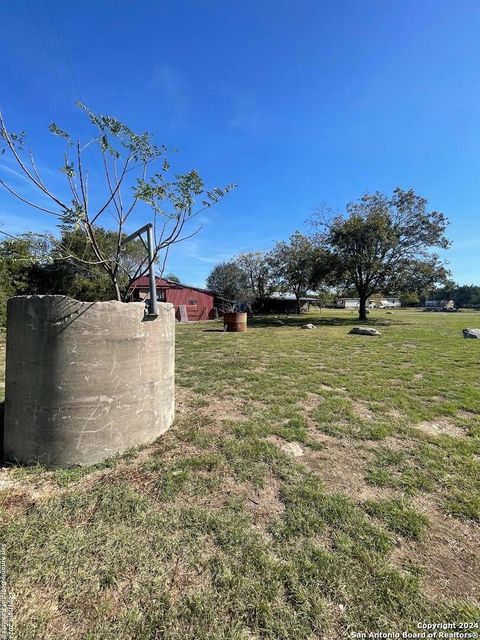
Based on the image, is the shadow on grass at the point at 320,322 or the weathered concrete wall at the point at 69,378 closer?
the weathered concrete wall at the point at 69,378

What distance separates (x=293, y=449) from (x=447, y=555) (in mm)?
1413

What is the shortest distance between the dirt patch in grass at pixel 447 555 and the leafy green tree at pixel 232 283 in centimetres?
3194

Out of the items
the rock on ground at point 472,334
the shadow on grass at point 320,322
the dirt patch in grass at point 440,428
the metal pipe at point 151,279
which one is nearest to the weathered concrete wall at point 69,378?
the metal pipe at point 151,279

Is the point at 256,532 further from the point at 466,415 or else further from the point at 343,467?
the point at 466,415

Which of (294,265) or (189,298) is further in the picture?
(294,265)

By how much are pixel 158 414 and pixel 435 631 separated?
100 inches

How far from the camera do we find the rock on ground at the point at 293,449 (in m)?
2.88

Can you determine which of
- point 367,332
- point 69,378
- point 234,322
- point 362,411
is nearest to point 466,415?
point 362,411

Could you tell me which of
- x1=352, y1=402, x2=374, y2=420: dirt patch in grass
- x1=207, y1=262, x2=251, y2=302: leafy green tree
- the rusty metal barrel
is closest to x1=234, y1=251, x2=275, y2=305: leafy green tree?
x1=207, y1=262, x2=251, y2=302: leafy green tree

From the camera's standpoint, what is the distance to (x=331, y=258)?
2083 centimetres

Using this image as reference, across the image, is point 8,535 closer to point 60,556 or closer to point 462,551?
point 60,556

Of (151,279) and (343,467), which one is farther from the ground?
(151,279)

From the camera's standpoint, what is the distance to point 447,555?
5.73 feet

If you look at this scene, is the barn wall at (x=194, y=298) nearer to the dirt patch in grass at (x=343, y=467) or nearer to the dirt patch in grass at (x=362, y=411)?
the dirt patch in grass at (x=362, y=411)
